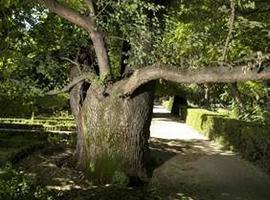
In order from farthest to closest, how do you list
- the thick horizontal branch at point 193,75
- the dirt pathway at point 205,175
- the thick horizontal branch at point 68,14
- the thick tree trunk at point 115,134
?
the thick tree trunk at point 115,134
the dirt pathway at point 205,175
the thick horizontal branch at point 68,14
the thick horizontal branch at point 193,75

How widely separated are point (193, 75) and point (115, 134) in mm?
2810

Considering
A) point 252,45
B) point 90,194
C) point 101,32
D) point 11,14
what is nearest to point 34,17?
point 11,14

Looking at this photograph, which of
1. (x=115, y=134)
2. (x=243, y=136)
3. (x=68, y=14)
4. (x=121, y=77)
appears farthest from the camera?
(x=243, y=136)

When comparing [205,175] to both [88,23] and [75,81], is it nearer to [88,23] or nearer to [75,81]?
[75,81]

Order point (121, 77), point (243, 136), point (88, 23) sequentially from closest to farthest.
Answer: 1. point (88, 23)
2. point (121, 77)
3. point (243, 136)

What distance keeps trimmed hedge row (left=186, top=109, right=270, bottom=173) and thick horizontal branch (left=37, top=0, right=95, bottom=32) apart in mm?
6835

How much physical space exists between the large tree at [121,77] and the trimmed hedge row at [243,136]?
4.08 m

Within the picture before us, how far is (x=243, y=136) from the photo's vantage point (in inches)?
726

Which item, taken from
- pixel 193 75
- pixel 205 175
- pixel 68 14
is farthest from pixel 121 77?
pixel 205 175

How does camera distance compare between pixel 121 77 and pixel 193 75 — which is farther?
pixel 121 77

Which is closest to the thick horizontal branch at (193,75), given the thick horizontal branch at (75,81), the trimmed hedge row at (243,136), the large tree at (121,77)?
the large tree at (121,77)

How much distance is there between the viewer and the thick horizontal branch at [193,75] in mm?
10070

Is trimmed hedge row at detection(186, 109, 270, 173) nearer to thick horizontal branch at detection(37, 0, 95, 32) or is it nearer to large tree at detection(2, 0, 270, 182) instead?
large tree at detection(2, 0, 270, 182)

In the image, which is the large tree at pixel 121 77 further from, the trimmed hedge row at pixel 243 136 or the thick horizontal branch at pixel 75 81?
the trimmed hedge row at pixel 243 136
